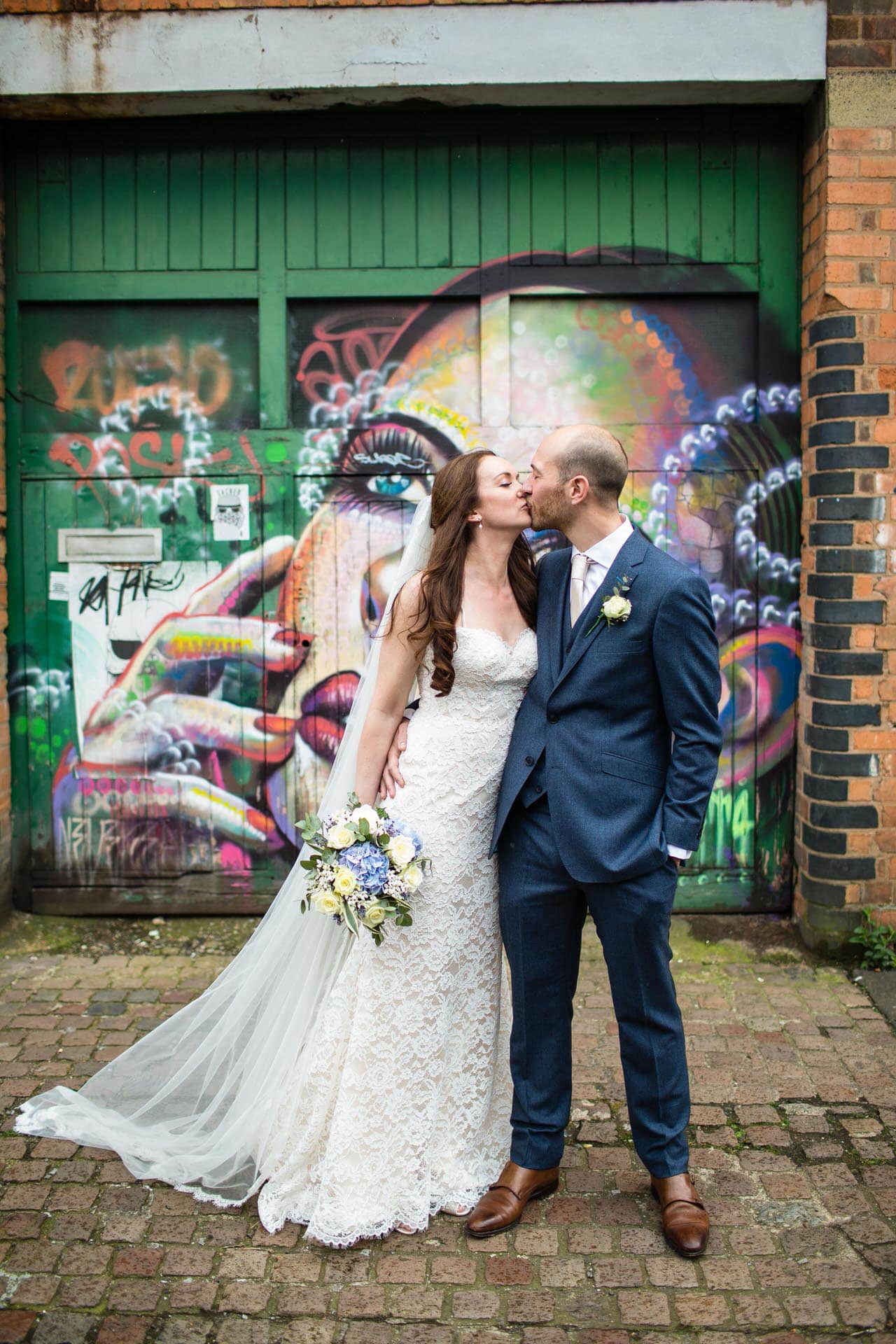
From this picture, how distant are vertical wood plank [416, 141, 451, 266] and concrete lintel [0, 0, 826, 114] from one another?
12.9 inches

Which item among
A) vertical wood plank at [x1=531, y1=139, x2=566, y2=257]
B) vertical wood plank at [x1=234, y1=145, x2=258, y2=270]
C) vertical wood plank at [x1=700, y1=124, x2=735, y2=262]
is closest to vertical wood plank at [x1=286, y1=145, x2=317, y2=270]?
vertical wood plank at [x1=234, y1=145, x2=258, y2=270]

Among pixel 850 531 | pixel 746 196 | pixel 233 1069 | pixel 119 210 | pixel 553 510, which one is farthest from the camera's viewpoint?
pixel 119 210

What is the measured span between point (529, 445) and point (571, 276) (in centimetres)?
80

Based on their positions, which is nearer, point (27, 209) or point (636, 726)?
point (636, 726)

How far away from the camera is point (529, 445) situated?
17.5 feet

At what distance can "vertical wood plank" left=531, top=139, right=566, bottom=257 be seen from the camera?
208 inches

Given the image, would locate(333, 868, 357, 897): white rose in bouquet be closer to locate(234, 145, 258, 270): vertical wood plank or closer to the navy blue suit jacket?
the navy blue suit jacket

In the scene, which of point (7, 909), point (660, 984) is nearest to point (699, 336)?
point (660, 984)

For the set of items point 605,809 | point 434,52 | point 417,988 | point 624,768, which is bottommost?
point 417,988

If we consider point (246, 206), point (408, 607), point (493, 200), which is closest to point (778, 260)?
point (493, 200)

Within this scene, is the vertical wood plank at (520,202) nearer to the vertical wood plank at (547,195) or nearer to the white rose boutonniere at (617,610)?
the vertical wood plank at (547,195)

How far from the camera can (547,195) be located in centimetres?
529

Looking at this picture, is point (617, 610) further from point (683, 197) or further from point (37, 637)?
point (37, 637)

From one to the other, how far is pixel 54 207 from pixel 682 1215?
5.01 metres
